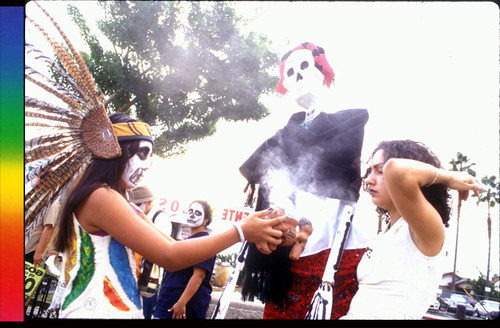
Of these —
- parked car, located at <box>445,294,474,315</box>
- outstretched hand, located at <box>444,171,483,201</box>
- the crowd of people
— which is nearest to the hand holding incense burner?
the crowd of people

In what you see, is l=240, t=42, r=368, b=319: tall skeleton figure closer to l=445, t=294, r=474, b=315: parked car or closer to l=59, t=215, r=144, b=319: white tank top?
l=59, t=215, r=144, b=319: white tank top

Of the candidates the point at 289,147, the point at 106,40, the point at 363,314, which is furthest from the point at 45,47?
the point at 363,314

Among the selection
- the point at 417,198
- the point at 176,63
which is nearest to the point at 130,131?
the point at 176,63

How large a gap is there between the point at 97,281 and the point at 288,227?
42.5 inches

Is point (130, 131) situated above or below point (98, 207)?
above

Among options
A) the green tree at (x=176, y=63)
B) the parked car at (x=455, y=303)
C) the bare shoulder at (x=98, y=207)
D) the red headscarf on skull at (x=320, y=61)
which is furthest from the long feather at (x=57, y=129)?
the parked car at (x=455, y=303)

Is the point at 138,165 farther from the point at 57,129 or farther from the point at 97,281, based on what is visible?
the point at 97,281

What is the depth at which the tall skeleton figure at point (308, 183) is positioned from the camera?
2225mm

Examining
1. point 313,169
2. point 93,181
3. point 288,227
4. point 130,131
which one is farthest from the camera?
point 313,169

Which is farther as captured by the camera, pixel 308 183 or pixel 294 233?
pixel 308 183

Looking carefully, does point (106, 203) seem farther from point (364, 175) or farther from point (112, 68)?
point (364, 175)

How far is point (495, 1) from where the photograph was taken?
2.37 m

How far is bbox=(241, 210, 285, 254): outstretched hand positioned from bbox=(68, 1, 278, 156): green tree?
822 millimetres

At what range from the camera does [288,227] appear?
214 cm
